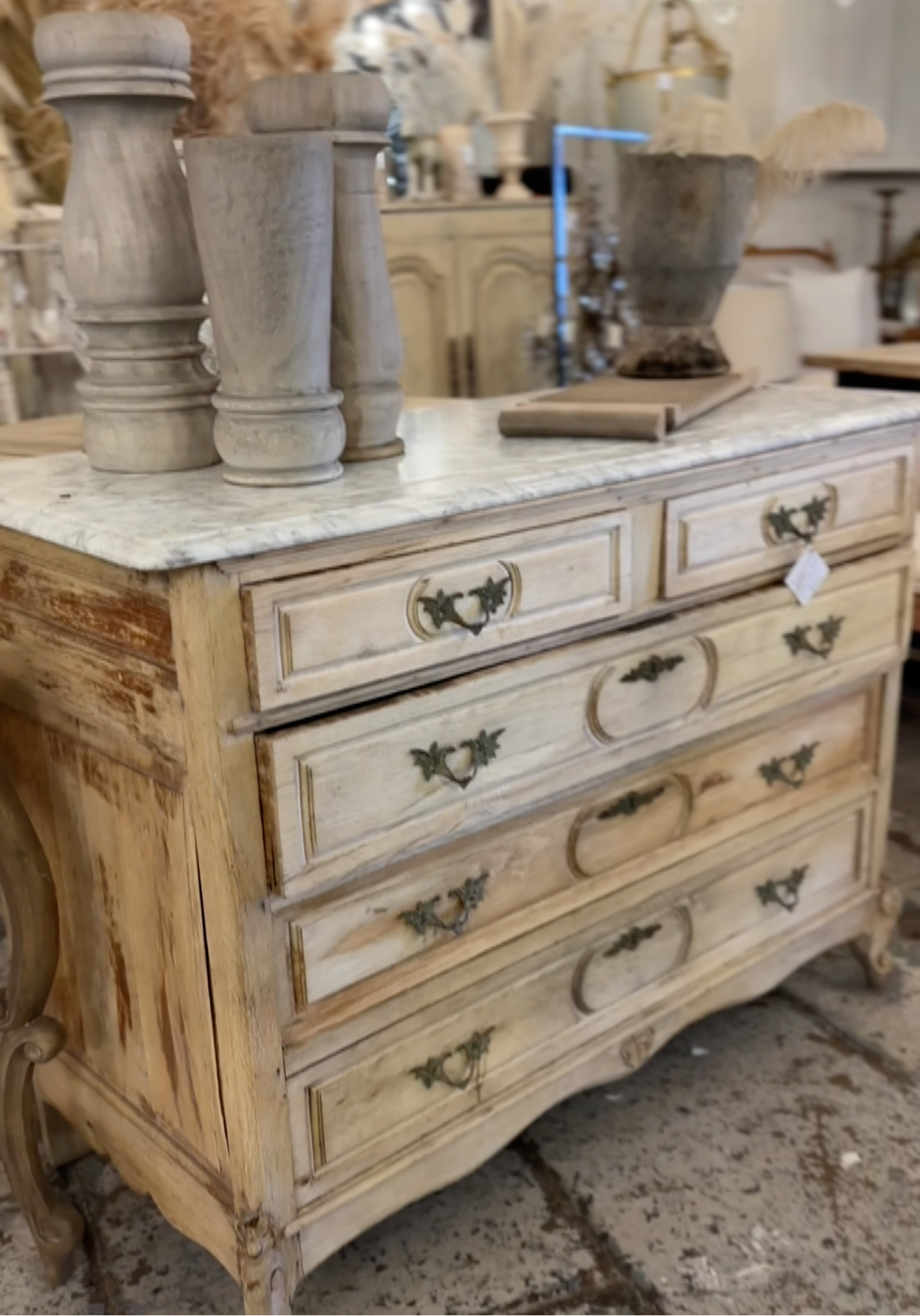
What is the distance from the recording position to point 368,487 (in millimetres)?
1170

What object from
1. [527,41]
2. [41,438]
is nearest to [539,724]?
[41,438]

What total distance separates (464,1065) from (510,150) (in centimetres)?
289

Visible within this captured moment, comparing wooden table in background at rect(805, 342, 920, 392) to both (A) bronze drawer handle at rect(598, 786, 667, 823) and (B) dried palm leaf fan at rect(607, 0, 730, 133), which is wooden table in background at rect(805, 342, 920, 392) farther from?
(A) bronze drawer handle at rect(598, 786, 667, 823)

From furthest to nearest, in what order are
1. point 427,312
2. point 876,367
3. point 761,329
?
point 761,329 → point 427,312 → point 876,367

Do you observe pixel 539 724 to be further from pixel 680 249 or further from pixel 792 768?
pixel 680 249

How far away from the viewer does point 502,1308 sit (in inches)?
53.2

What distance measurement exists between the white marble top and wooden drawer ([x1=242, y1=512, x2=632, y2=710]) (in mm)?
47

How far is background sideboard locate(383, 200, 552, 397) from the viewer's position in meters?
3.30

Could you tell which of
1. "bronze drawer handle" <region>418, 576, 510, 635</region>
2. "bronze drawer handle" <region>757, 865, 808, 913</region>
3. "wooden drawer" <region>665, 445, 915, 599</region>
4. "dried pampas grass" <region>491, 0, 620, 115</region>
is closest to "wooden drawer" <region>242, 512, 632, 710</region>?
"bronze drawer handle" <region>418, 576, 510, 635</region>

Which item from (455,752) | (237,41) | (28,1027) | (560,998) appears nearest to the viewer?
(455,752)

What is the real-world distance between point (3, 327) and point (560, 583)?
5.90 ft

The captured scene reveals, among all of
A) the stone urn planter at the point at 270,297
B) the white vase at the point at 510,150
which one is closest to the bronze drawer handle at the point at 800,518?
the stone urn planter at the point at 270,297

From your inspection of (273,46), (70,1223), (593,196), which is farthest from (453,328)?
(70,1223)

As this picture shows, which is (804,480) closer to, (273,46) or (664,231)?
(664,231)
